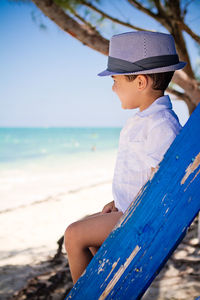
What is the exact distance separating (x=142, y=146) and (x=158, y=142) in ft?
0.34

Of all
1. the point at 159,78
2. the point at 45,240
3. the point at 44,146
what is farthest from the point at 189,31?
the point at 44,146

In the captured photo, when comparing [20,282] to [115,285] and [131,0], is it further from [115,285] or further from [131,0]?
[131,0]

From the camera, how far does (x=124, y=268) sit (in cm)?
86

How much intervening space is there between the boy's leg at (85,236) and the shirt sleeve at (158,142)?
0.26 metres

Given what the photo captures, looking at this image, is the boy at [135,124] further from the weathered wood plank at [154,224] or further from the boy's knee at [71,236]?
the weathered wood plank at [154,224]

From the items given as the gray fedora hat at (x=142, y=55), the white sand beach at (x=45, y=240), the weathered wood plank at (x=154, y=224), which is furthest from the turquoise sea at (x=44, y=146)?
the weathered wood plank at (x=154, y=224)

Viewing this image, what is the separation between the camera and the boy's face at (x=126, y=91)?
1401mm

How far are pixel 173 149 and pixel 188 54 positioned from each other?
359 cm

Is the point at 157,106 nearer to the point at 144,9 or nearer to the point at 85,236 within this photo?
the point at 85,236

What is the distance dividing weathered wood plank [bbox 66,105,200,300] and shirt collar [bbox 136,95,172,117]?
545mm

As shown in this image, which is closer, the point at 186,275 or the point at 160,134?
the point at 160,134

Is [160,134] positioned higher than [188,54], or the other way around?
[188,54]

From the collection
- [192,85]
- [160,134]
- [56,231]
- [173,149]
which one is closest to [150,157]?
[160,134]

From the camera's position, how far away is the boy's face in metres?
1.40
